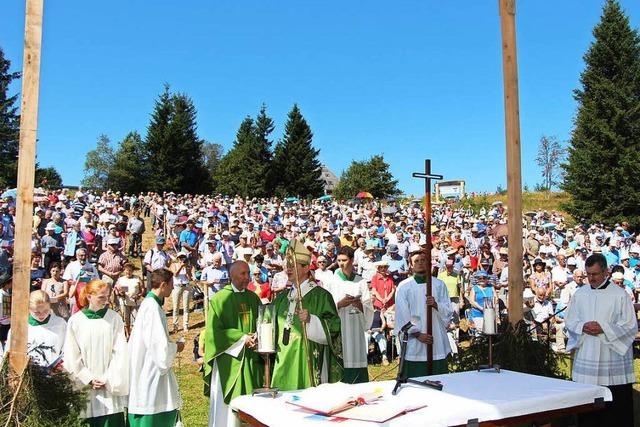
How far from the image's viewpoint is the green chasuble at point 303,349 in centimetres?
573

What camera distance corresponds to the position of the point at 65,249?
14039 mm

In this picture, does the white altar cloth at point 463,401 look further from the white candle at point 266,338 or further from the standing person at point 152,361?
the standing person at point 152,361

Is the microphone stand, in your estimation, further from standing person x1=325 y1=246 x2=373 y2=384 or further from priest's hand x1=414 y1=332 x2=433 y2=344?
standing person x1=325 y1=246 x2=373 y2=384

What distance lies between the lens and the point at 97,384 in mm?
5363

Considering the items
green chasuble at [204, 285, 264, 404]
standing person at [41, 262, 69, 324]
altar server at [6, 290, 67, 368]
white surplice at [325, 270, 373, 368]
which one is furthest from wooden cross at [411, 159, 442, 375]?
standing person at [41, 262, 69, 324]

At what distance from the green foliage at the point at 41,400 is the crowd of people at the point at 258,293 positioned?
20cm

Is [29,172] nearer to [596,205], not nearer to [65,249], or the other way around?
[65,249]

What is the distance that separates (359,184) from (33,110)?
1996 inches

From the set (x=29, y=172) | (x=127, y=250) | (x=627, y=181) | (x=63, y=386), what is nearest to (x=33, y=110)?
(x=29, y=172)

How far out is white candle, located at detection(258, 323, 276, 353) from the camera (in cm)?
435

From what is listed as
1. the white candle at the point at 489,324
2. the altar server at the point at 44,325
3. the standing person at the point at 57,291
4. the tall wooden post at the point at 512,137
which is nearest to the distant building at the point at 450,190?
the standing person at the point at 57,291

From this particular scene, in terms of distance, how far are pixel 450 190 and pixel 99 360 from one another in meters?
50.6

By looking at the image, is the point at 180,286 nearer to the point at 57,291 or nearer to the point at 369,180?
the point at 57,291

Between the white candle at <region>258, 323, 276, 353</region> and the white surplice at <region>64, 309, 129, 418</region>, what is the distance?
1.78 metres
